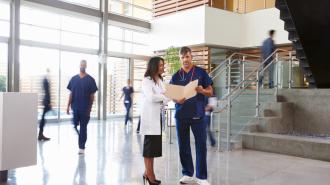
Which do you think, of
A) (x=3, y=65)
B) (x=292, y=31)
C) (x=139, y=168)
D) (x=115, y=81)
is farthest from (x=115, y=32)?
(x=139, y=168)

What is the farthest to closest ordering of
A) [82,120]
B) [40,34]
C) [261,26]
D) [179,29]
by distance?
[179,29], [261,26], [40,34], [82,120]

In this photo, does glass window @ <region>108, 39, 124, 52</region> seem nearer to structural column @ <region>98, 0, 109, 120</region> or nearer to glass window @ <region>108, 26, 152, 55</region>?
glass window @ <region>108, 26, 152, 55</region>

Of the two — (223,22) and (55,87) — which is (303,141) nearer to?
(223,22)

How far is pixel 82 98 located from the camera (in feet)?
18.0

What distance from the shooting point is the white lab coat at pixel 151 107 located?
141 inches

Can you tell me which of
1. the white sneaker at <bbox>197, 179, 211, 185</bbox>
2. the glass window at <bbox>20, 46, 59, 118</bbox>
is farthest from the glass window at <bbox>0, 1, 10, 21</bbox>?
the white sneaker at <bbox>197, 179, 211, 185</bbox>

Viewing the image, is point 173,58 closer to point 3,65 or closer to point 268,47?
point 268,47

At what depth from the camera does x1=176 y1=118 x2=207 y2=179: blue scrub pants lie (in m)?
3.76

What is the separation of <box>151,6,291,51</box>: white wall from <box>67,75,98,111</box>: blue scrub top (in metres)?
7.14

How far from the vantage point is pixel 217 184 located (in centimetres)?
387

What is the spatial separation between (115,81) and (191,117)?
10.6 m

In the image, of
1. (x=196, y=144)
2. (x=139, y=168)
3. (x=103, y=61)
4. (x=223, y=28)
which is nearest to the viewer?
(x=196, y=144)

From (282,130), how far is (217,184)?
3681 millimetres

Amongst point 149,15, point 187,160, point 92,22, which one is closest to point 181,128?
point 187,160
